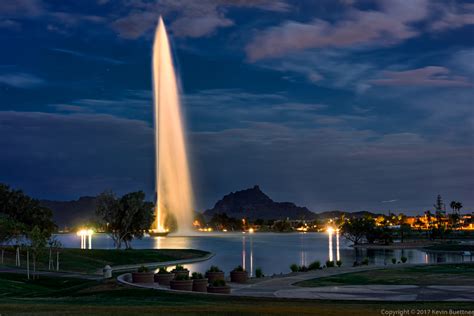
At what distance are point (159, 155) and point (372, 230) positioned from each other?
238ft

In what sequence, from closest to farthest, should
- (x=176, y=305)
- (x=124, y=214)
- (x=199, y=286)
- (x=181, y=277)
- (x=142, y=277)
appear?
1. (x=176, y=305)
2. (x=199, y=286)
3. (x=181, y=277)
4. (x=142, y=277)
5. (x=124, y=214)

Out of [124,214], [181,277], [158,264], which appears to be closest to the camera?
[181,277]

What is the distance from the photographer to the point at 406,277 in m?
41.1

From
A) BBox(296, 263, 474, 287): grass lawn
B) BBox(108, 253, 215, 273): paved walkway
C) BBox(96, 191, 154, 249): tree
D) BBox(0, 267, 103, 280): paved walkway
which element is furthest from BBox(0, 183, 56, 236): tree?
BBox(296, 263, 474, 287): grass lawn

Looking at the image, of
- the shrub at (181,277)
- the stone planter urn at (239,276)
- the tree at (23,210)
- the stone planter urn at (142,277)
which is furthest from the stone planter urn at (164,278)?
the tree at (23,210)

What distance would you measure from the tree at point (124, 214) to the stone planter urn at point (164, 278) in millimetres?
69524

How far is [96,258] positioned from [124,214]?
23.5 m

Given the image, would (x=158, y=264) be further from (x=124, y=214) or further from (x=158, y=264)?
(x=124, y=214)

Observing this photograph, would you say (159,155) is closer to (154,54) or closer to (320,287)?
(154,54)

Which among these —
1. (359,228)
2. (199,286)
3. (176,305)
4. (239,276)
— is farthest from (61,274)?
(359,228)

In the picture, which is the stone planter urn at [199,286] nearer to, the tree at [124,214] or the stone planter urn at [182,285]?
the stone planter urn at [182,285]

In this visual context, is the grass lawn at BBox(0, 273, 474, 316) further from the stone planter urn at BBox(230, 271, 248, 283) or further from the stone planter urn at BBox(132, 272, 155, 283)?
the stone planter urn at BBox(230, 271, 248, 283)

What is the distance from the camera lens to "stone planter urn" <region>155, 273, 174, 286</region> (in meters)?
36.8

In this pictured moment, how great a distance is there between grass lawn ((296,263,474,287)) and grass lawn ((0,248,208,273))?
41.3 meters
